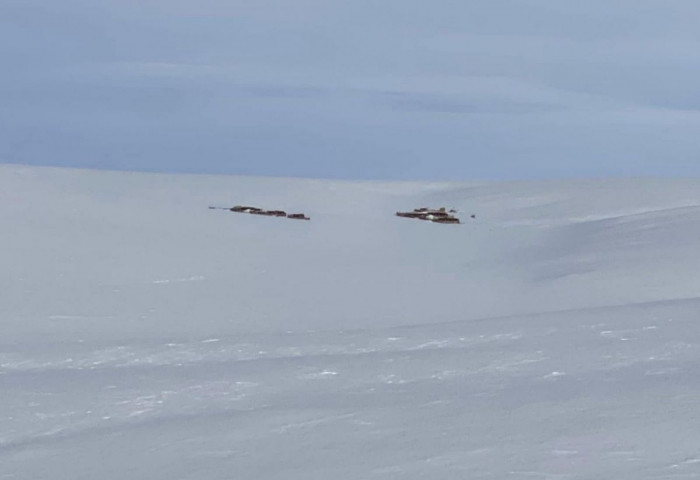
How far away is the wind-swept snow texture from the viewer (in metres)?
2.64

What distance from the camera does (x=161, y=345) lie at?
4543 millimetres

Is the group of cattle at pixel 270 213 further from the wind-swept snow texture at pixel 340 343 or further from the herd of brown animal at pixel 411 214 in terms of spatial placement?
the wind-swept snow texture at pixel 340 343

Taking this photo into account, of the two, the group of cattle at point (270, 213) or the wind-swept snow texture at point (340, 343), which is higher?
the group of cattle at point (270, 213)

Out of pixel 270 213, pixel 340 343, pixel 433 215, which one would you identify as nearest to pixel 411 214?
pixel 433 215

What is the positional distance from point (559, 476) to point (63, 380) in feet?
7.49

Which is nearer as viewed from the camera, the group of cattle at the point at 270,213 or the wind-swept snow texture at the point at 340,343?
the wind-swept snow texture at the point at 340,343

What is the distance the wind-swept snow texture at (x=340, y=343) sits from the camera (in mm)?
2637

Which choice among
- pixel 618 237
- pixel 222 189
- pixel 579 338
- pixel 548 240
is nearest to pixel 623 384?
pixel 579 338

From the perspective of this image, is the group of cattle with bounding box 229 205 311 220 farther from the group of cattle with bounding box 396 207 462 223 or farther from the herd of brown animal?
the group of cattle with bounding box 396 207 462 223

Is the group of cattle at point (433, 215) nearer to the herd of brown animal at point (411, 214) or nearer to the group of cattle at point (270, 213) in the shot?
the herd of brown animal at point (411, 214)

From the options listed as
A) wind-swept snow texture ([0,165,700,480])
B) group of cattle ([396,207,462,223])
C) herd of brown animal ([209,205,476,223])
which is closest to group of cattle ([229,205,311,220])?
herd of brown animal ([209,205,476,223])

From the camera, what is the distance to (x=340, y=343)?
14.4 feet

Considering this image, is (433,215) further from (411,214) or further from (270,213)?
(270,213)

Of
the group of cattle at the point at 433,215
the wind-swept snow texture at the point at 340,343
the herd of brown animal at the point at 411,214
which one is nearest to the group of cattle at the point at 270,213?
the herd of brown animal at the point at 411,214
